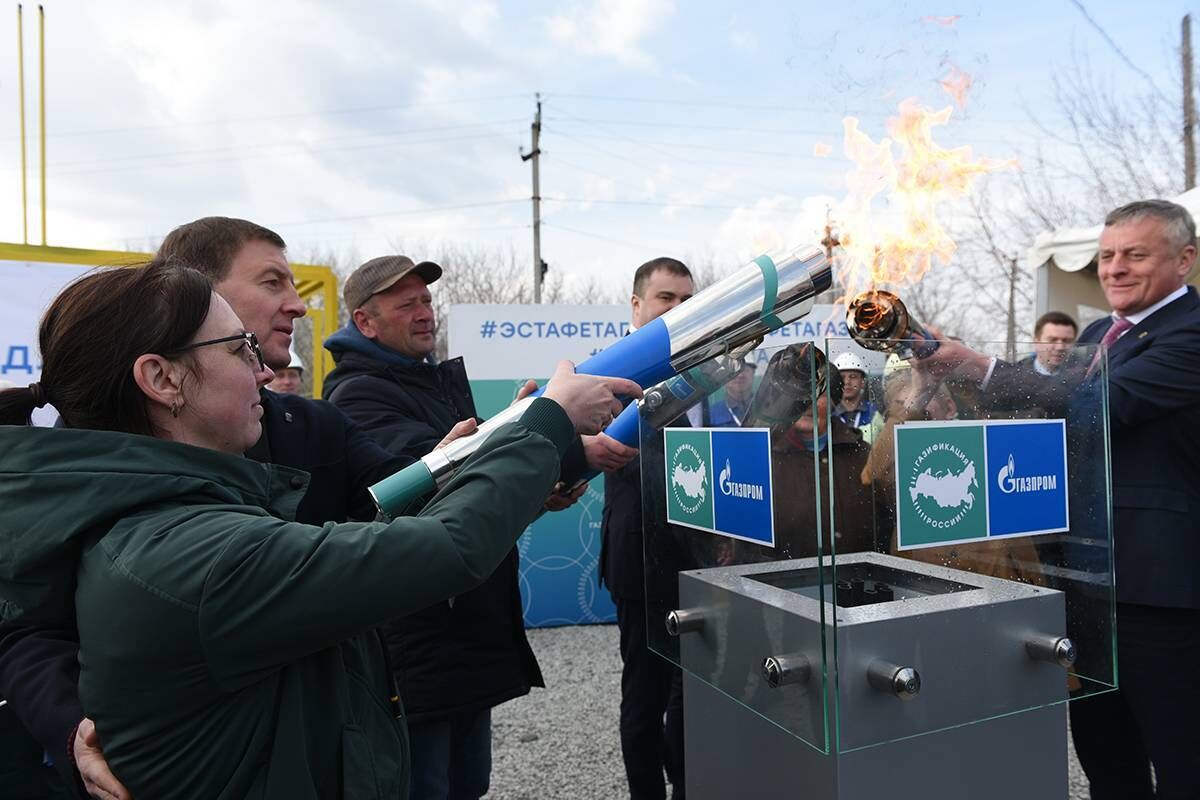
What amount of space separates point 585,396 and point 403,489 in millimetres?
454

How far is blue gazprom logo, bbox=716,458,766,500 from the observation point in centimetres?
162

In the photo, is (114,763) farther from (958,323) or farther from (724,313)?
(958,323)

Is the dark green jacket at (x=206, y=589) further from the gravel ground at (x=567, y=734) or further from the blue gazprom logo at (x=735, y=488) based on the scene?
the gravel ground at (x=567, y=734)

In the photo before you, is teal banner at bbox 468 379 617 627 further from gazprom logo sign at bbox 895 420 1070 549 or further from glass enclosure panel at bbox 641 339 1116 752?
gazprom logo sign at bbox 895 420 1070 549

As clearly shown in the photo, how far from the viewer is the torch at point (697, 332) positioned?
1626mm

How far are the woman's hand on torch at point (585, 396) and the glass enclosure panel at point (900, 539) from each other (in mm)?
293

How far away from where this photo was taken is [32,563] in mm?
1088

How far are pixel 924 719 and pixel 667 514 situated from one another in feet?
2.37

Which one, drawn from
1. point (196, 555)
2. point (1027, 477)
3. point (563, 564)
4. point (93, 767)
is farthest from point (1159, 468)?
point (563, 564)

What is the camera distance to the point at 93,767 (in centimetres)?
118

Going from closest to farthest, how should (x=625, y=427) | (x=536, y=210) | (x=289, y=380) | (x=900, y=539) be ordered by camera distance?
(x=900, y=539)
(x=625, y=427)
(x=289, y=380)
(x=536, y=210)

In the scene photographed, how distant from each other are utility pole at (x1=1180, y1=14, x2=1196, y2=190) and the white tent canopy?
6.82 m

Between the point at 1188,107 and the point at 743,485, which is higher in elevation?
the point at 1188,107

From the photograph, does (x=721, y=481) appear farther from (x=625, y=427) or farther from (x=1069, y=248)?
(x=1069, y=248)
